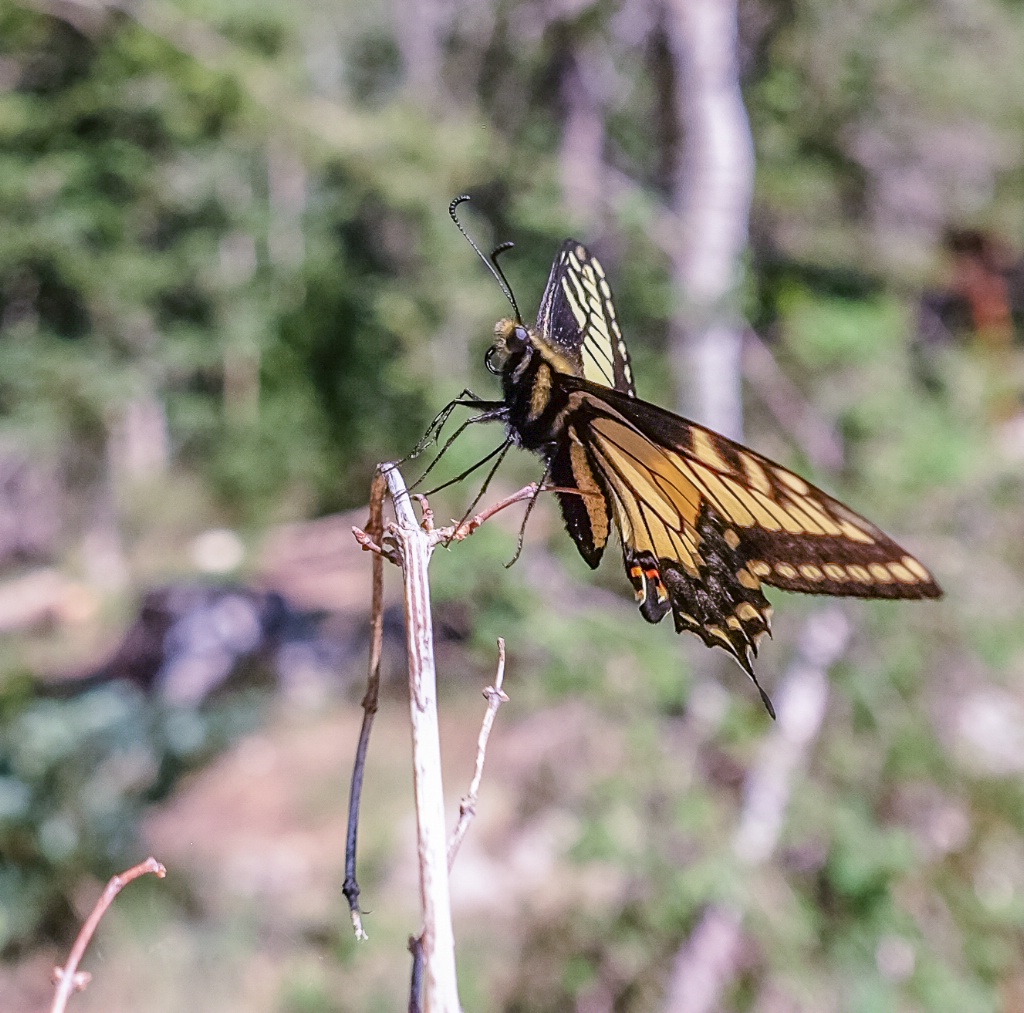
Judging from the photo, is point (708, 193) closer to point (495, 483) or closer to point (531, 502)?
point (495, 483)

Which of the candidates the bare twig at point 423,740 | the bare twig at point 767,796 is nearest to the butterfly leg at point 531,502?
the bare twig at point 423,740

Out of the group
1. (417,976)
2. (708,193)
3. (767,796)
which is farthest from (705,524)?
(708,193)

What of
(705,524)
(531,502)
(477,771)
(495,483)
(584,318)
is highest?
(495,483)

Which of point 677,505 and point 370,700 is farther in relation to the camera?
point 677,505

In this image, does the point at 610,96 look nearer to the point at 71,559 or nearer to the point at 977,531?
the point at 977,531

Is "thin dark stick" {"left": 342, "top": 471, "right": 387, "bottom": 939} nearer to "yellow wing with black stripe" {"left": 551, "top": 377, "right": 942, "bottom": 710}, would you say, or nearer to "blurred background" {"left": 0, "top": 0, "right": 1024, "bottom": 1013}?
"yellow wing with black stripe" {"left": 551, "top": 377, "right": 942, "bottom": 710}

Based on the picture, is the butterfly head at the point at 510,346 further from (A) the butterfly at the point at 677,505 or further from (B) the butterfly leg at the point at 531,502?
(B) the butterfly leg at the point at 531,502

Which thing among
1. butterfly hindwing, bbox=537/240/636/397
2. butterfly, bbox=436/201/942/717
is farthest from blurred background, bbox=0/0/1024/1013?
butterfly, bbox=436/201/942/717

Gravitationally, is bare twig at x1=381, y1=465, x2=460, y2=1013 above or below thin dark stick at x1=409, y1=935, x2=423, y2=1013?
above
